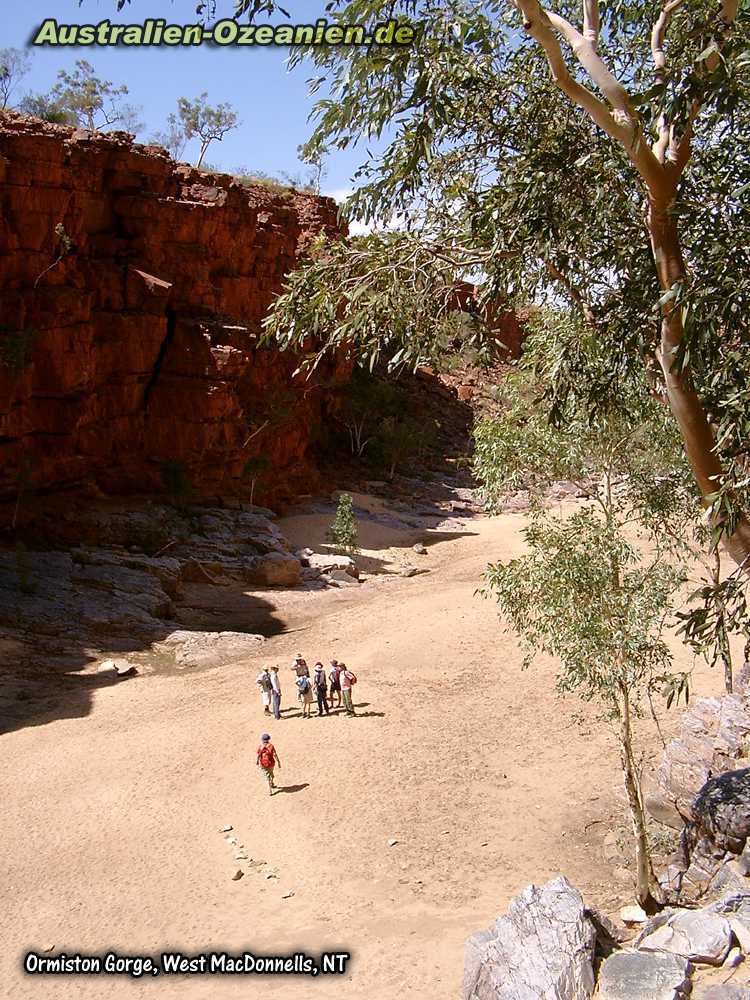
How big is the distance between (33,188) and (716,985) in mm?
25225

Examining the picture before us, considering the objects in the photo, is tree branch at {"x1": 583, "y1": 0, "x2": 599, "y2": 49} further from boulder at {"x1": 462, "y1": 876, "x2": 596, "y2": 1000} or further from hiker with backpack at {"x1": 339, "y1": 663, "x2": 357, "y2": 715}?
hiker with backpack at {"x1": 339, "y1": 663, "x2": 357, "y2": 715}

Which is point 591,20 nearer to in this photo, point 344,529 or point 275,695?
point 275,695

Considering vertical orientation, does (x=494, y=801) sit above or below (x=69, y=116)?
below

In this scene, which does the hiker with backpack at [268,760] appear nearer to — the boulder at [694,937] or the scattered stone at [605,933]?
the scattered stone at [605,933]

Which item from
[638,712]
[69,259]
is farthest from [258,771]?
[69,259]

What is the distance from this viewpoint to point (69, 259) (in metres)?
25.3

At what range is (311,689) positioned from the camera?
551 inches

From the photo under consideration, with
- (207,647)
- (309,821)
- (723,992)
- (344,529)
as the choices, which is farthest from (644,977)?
(344,529)

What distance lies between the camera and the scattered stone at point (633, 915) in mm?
7523

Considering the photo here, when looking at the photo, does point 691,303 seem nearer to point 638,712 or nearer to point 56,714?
point 638,712

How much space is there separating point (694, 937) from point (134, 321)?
84.2 feet

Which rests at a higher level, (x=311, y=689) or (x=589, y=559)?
(x=589, y=559)

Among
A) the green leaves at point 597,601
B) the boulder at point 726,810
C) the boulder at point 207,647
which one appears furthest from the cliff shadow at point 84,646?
the boulder at point 726,810

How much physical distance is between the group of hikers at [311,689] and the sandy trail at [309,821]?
31 centimetres
